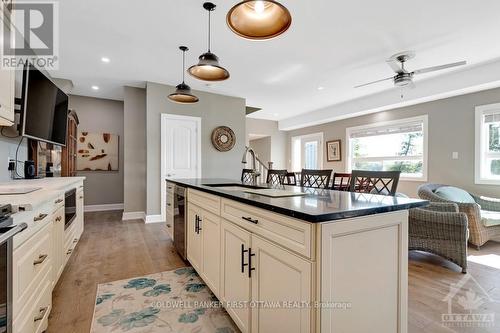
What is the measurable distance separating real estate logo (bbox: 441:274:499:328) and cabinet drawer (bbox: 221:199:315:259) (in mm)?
1509

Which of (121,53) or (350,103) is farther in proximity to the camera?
(350,103)

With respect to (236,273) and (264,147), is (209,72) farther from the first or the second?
(264,147)

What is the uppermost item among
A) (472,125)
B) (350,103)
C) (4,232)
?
(350,103)

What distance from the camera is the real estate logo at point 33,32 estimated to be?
2.13 metres

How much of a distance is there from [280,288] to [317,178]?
6.18 feet

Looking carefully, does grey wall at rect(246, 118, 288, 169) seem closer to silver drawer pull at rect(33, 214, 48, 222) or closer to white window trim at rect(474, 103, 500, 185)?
white window trim at rect(474, 103, 500, 185)

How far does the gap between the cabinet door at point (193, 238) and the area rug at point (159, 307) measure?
0.64 feet

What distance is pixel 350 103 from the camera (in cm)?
603

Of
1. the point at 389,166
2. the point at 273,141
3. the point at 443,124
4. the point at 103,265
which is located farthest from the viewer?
the point at 273,141

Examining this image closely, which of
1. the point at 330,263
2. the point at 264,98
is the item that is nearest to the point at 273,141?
the point at 264,98

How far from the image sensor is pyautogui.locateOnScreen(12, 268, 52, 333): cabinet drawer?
1125mm

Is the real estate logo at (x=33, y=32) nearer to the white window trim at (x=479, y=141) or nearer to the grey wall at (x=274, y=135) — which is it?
the grey wall at (x=274, y=135)

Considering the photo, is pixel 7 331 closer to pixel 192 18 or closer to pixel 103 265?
pixel 103 265

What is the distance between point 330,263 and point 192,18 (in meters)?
2.84
